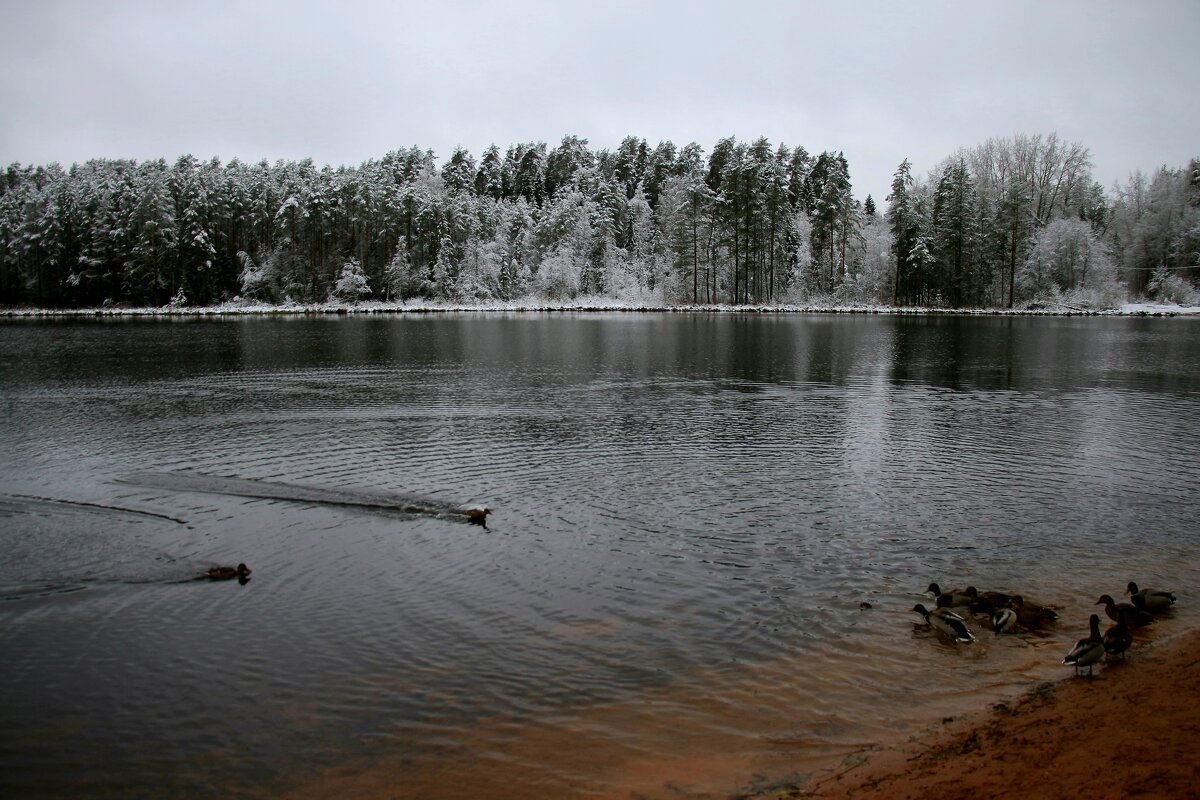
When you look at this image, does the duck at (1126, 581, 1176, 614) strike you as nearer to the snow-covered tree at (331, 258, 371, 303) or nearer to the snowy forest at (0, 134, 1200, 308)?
the snowy forest at (0, 134, 1200, 308)

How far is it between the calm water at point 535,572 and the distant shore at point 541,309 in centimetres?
7305

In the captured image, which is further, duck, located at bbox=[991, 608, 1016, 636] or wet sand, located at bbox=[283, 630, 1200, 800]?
duck, located at bbox=[991, 608, 1016, 636]

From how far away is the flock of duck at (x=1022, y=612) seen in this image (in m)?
10.5

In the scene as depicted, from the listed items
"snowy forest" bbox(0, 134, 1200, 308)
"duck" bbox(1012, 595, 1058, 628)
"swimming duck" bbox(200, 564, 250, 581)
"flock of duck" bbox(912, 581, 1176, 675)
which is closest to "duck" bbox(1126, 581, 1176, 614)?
"flock of duck" bbox(912, 581, 1176, 675)

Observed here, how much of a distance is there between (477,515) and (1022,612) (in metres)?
11.4

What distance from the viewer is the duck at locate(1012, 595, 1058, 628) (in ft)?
39.4

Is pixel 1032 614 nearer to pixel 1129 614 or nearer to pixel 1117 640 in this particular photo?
pixel 1129 614

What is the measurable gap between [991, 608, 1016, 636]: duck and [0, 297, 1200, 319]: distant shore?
9727 cm

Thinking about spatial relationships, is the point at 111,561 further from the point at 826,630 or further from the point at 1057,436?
the point at 1057,436

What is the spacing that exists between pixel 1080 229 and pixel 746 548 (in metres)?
109

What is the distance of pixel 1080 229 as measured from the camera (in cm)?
10194

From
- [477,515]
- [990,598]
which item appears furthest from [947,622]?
[477,515]

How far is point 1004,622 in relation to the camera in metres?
11.7

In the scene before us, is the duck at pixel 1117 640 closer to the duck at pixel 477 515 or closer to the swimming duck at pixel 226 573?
the duck at pixel 477 515
